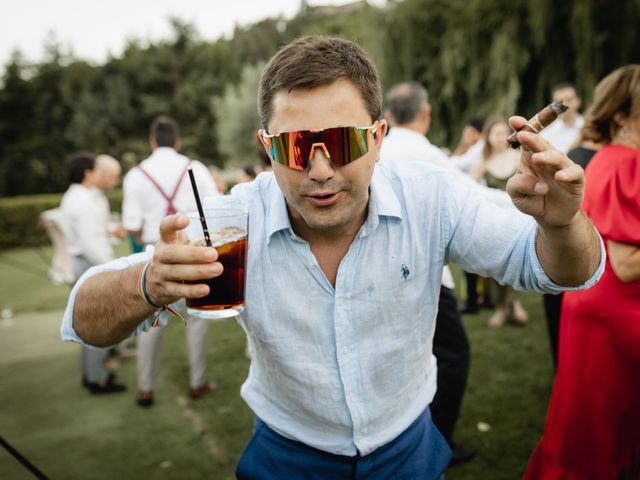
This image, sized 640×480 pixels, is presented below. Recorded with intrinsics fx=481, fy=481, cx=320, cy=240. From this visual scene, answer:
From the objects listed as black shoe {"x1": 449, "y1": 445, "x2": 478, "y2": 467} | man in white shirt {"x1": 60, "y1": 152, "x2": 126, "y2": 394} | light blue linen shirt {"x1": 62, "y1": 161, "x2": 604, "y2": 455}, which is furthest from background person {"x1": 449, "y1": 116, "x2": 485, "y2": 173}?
light blue linen shirt {"x1": 62, "y1": 161, "x2": 604, "y2": 455}

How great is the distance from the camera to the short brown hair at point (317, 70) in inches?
64.7

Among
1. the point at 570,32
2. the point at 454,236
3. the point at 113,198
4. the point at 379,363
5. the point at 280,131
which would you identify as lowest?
the point at 113,198

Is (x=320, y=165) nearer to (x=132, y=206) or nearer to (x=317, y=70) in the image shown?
(x=317, y=70)

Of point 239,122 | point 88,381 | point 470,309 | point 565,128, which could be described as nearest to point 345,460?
point 88,381

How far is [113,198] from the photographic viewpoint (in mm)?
22938

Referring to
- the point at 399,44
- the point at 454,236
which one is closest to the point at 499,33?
the point at 399,44

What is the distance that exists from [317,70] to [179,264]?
808 mm

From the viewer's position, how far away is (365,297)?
175 cm

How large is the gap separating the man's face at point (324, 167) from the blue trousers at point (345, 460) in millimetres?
874

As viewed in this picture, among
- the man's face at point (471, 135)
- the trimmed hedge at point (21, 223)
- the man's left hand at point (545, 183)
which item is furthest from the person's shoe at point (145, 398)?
the trimmed hedge at point (21, 223)

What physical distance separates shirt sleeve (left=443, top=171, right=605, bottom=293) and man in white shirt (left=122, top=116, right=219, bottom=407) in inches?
127

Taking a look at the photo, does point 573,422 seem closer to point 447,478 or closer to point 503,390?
point 447,478

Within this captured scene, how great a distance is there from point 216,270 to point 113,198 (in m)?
23.7

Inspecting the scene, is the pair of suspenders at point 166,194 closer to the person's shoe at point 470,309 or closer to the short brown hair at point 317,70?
the short brown hair at point 317,70
